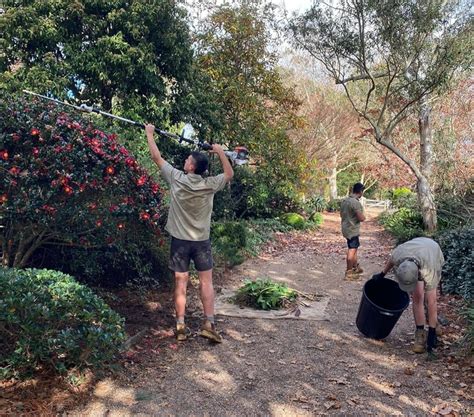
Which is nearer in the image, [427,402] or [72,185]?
[427,402]

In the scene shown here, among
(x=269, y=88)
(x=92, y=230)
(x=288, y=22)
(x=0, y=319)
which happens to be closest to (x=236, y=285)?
(x=92, y=230)

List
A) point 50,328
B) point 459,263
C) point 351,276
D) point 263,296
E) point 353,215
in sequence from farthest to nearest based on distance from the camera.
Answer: point 351,276 < point 353,215 < point 459,263 < point 263,296 < point 50,328

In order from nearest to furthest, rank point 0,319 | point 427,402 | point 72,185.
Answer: point 0,319 → point 427,402 → point 72,185

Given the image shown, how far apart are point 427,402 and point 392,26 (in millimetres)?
7961

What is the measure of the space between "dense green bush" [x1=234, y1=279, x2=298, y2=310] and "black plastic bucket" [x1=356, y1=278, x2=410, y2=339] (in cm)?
136

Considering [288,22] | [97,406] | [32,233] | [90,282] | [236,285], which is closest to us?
[97,406]

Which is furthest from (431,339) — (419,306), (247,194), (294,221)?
(294,221)

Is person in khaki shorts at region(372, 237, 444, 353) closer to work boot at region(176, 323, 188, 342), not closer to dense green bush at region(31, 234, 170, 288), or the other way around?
work boot at region(176, 323, 188, 342)

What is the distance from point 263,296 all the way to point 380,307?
72.9 inches

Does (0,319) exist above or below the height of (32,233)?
below

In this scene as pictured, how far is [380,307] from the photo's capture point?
16.5 feet

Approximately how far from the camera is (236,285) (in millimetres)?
7828

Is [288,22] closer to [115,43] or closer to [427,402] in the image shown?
[115,43]

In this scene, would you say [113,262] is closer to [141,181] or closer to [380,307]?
[141,181]
